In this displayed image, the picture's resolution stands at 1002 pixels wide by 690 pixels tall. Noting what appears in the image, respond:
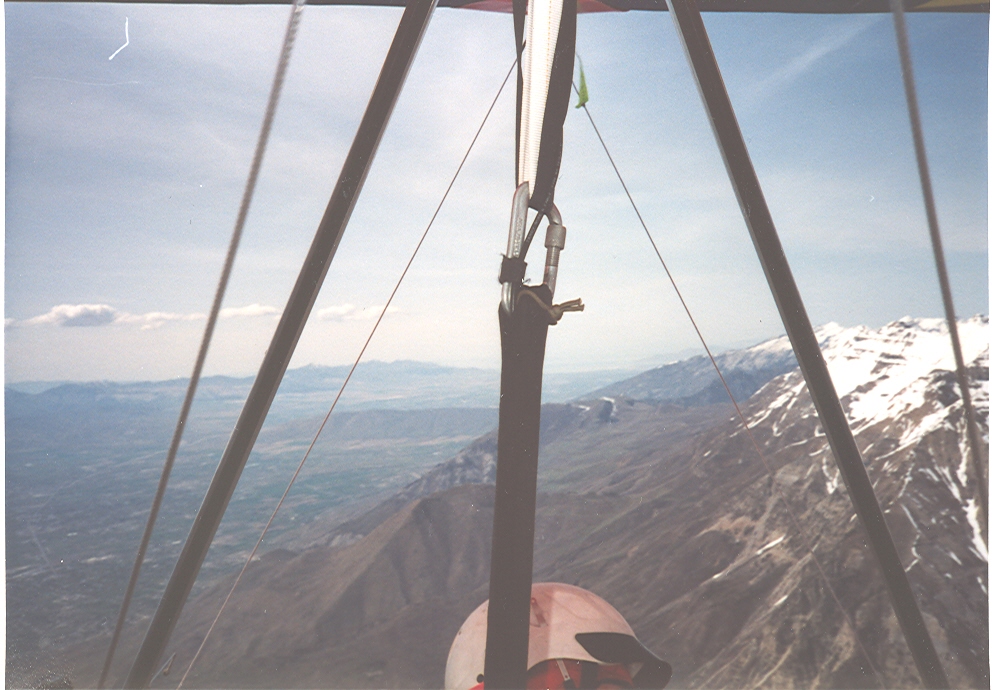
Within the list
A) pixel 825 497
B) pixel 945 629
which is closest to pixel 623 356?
pixel 825 497

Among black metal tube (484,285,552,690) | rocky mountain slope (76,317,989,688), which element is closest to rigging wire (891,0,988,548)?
rocky mountain slope (76,317,989,688)

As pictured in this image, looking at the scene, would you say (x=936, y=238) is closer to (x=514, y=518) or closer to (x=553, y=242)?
(x=553, y=242)

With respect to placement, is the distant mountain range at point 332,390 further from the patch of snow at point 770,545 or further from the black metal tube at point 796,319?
the black metal tube at point 796,319

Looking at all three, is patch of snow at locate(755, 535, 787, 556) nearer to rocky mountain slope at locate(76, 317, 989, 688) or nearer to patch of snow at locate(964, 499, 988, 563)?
rocky mountain slope at locate(76, 317, 989, 688)

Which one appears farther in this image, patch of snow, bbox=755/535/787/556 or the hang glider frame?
patch of snow, bbox=755/535/787/556

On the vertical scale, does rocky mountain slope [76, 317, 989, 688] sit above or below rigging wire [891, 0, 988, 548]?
below

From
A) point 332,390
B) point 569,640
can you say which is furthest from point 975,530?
point 332,390
